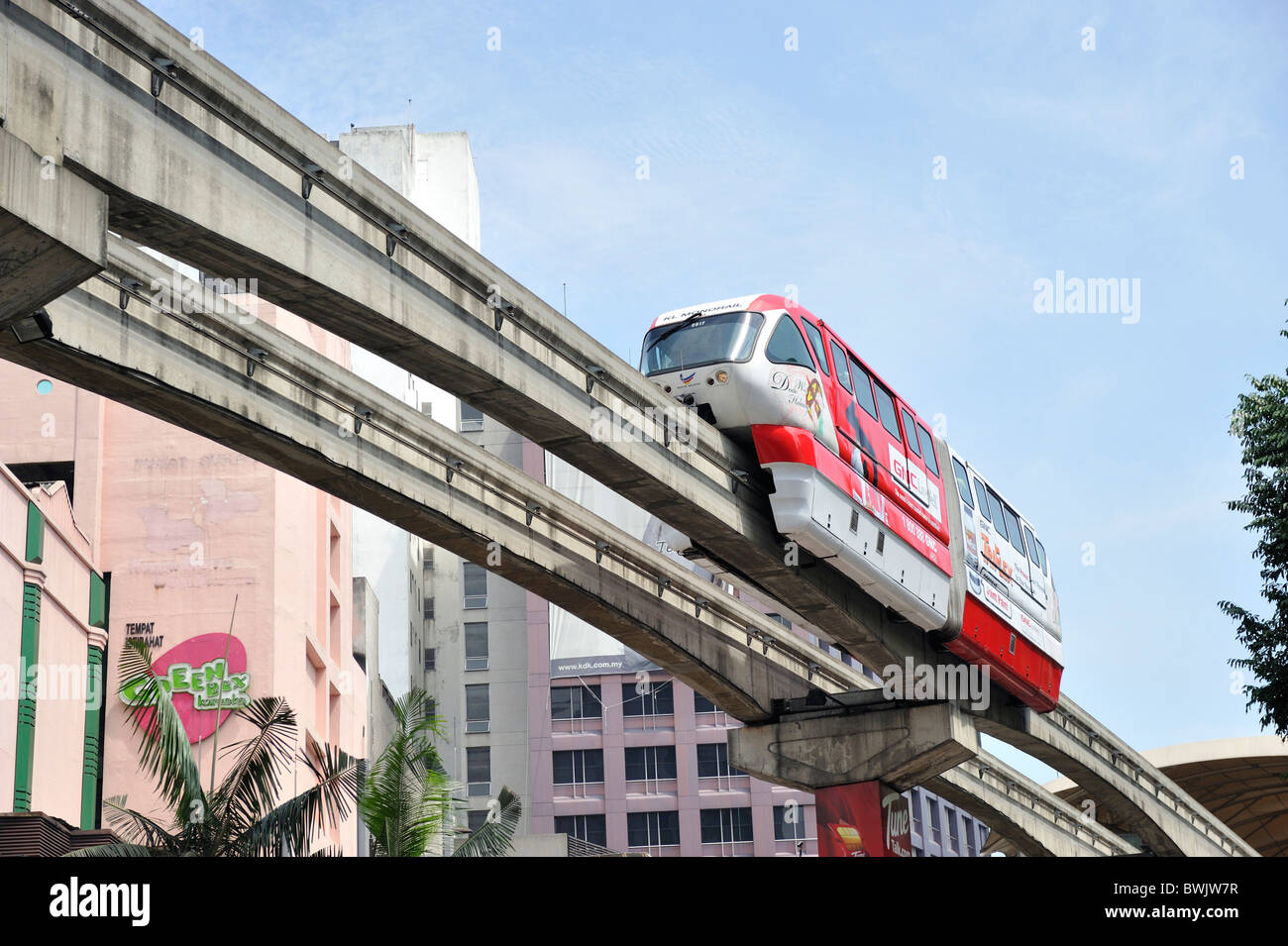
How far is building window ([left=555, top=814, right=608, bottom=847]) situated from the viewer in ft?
238

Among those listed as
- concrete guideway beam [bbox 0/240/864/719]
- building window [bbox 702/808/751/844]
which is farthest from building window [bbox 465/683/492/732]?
concrete guideway beam [bbox 0/240/864/719]

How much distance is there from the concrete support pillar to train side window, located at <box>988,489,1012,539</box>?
351 centimetres

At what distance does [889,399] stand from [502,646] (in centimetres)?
5905

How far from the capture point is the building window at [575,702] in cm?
7562

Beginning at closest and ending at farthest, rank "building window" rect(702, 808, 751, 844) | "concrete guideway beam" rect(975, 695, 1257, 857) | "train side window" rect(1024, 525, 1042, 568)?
"train side window" rect(1024, 525, 1042, 568)
"concrete guideway beam" rect(975, 695, 1257, 857)
"building window" rect(702, 808, 751, 844)

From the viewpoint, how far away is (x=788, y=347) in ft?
67.7

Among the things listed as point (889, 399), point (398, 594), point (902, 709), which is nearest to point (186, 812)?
point (889, 399)

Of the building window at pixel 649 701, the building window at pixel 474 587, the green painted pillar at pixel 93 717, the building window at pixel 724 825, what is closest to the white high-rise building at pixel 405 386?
the building window at pixel 474 587

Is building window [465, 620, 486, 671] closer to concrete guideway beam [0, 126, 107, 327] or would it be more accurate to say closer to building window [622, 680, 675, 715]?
building window [622, 680, 675, 715]

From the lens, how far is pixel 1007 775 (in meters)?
40.6

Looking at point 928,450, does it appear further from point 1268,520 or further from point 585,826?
→ point 585,826

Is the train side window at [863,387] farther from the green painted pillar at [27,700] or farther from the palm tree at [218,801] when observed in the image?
the green painted pillar at [27,700]

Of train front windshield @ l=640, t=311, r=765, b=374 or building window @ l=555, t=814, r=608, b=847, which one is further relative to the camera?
building window @ l=555, t=814, r=608, b=847
